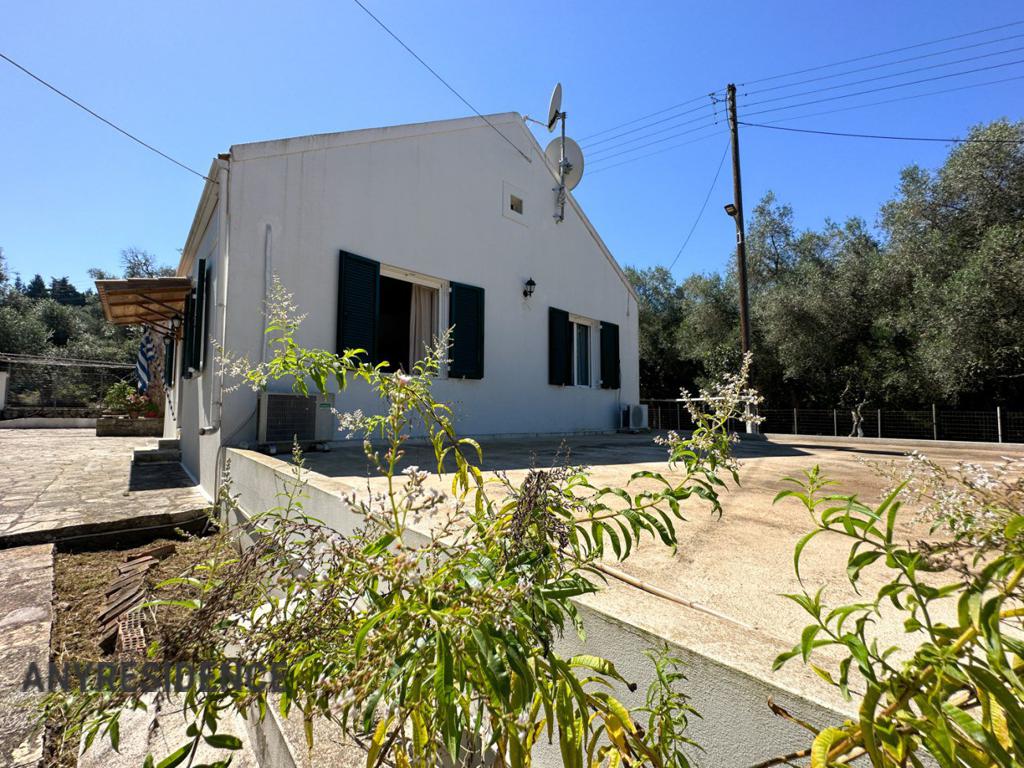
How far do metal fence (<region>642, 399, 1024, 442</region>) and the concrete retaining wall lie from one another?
880 centimetres

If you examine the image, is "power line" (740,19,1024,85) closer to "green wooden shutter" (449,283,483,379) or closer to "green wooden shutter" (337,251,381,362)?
"green wooden shutter" (449,283,483,379)

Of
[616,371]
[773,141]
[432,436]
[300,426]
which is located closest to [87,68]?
[300,426]

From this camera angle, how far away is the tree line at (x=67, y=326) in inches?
847

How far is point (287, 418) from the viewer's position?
176 inches

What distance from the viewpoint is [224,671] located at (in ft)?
2.41

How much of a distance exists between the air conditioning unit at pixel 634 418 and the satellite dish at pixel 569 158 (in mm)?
4392

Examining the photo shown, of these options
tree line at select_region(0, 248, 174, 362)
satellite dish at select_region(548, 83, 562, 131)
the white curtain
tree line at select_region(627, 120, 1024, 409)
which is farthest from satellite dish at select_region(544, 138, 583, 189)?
tree line at select_region(0, 248, 174, 362)

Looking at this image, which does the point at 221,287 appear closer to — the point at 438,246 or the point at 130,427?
the point at 438,246

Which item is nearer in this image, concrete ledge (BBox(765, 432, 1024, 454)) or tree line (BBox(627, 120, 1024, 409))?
concrete ledge (BBox(765, 432, 1024, 454))

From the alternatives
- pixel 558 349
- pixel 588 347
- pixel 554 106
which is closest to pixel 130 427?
pixel 558 349

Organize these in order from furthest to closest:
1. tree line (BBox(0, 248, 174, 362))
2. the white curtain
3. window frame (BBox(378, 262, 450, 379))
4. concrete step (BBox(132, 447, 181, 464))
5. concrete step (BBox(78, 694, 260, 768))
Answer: tree line (BBox(0, 248, 174, 362)) → concrete step (BBox(132, 447, 181, 464)) → the white curtain → window frame (BBox(378, 262, 450, 379)) → concrete step (BBox(78, 694, 260, 768))

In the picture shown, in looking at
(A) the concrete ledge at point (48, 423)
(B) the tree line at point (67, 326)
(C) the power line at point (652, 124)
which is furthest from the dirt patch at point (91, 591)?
(B) the tree line at point (67, 326)

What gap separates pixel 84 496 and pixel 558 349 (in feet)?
20.1

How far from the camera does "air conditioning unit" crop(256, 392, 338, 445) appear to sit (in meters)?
4.37
